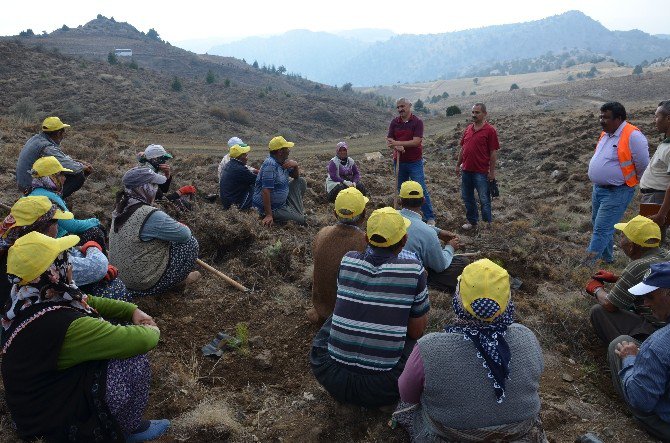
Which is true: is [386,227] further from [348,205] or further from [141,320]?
[141,320]

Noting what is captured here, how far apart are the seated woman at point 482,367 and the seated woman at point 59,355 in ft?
5.10

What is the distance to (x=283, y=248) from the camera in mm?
5520

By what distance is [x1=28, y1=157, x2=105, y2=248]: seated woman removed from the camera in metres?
4.45

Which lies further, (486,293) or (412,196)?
(412,196)

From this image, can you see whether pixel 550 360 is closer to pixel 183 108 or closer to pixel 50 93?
pixel 183 108

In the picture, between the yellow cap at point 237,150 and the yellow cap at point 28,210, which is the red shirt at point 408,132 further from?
the yellow cap at point 28,210

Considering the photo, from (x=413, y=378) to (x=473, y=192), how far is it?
5.39 metres

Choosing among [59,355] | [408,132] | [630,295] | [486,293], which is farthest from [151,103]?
[486,293]

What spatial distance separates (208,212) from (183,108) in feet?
75.8

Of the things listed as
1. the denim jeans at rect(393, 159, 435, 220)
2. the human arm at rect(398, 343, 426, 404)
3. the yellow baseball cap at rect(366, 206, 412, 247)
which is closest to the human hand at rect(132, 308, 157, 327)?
the yellow baseball cap at rect(366, 206, 412, 247)

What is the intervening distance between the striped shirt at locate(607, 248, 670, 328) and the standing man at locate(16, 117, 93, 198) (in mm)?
5874

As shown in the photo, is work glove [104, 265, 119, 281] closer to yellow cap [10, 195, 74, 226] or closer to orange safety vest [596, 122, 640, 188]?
yellow cap [10, 195, 74, 226]

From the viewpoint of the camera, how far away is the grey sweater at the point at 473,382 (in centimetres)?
214

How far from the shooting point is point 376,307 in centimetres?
276
